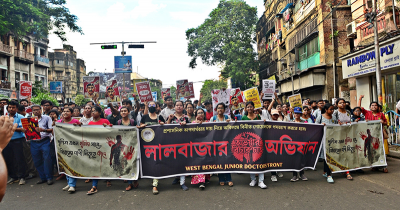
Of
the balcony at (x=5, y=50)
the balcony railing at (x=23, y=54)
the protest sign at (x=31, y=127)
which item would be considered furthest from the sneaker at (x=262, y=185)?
the balcony railing at (x=23, y=54)

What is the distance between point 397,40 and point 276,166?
33.9 feet

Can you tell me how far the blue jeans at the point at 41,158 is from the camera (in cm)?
616

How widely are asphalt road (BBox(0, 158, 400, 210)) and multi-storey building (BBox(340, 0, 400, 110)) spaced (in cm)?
828

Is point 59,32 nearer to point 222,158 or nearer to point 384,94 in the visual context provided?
point 222,158

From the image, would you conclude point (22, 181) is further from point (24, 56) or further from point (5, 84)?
point (24, 56)

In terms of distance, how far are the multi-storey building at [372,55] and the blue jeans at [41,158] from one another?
11.9 meters

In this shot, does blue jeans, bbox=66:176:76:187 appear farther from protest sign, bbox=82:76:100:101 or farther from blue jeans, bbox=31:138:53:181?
protest sign, bbox=82:76:100:101

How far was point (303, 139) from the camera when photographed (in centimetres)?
582

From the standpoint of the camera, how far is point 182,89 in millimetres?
13836

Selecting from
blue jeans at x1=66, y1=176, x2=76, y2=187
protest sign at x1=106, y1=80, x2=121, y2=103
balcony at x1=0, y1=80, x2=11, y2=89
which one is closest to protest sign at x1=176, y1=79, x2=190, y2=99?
protest sign at x1=106, y1=80, x2=121, y2=103

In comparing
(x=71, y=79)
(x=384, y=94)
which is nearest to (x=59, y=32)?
(x=384, y=94)

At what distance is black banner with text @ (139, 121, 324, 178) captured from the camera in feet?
18.1

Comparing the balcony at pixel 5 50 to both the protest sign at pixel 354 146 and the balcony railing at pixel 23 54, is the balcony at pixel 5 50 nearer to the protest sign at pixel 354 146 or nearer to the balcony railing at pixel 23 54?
the balcony railing at pixel 23 54

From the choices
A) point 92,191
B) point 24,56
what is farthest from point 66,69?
point 92,191
